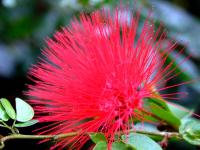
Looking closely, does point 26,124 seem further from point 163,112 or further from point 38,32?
point 38,32

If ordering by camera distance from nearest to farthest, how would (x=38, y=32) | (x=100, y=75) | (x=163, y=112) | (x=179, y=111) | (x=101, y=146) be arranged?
(x=101, y=146) < (x=100, y=75) < (x=163, y=112) < (x=179, y=111) < (x=38, y=32)

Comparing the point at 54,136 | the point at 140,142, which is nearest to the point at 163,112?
the point at 140,142

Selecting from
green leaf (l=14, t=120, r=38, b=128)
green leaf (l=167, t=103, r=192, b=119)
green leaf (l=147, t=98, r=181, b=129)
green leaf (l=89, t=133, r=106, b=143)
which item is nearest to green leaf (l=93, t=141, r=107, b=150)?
green leaf (l=89, t=133, r=106, b=143)

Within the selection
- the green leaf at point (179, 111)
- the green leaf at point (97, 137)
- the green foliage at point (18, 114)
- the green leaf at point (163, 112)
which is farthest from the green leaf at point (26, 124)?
the green leaf at point (179, 111)

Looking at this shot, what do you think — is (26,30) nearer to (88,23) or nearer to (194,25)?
(194,25)

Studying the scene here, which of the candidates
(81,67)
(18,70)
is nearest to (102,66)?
(81,67)

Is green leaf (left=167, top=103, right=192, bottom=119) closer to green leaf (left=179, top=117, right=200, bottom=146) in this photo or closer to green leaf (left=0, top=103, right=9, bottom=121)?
green leaf (left=179, top=117, right=200, bottom=146)

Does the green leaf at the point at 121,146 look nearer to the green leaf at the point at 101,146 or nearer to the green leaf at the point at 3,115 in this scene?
the green leaf at the point at 101,146
